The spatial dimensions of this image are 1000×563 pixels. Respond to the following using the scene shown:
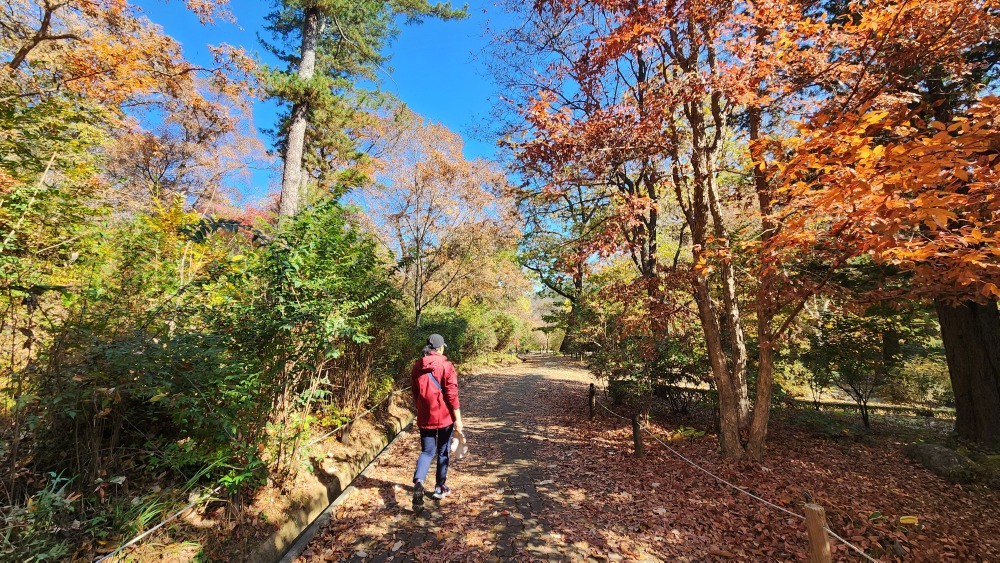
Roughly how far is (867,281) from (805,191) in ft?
15.7

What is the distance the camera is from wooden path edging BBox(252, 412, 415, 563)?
2975mm

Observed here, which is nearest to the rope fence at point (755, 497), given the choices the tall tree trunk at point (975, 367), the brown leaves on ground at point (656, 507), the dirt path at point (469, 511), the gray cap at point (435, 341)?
the brown leaves on ground at point (656, 507)

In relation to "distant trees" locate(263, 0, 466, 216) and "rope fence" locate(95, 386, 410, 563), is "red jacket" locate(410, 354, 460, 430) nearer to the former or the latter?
"rope fence" locate(95, 386, 410, 563)

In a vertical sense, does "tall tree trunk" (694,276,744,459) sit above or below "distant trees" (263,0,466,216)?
below

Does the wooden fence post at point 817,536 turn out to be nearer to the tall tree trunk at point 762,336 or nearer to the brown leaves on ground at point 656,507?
the brown leaves on ground at point 656,507

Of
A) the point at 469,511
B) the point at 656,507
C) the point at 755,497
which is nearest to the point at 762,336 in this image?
the point at 755,497

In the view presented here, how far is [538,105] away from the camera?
486 centimetres

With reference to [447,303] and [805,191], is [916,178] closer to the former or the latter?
[805,191]

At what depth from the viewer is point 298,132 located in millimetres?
8922

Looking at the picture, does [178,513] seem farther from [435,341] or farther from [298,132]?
[298,132]

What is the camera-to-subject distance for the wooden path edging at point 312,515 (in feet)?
9.76

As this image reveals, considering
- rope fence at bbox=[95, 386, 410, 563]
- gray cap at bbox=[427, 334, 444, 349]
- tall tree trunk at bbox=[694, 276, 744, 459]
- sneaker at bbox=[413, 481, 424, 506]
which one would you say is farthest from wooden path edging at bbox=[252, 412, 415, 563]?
tall tree trunk at bbox=[694, 276, 744, 459]

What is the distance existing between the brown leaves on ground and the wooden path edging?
5.6 inches

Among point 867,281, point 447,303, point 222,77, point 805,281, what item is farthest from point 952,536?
point 447,303
